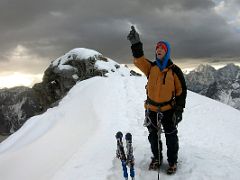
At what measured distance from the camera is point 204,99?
26125mm

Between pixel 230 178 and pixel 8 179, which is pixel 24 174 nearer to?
pixel 8 179

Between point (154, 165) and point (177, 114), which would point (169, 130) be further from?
point (154, 165)

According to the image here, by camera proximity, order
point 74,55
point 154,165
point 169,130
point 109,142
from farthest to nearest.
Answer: point 74,55 → point 109,142 → point 154,165 → point 169,130

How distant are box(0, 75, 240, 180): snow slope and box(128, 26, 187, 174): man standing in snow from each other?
102cm

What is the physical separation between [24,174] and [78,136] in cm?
298

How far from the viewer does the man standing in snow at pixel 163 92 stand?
8422 millimetres

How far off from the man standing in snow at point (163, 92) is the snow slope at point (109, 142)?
3.35 feet

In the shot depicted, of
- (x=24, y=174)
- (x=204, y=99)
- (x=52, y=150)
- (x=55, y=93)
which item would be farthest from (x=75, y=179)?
(x=55, y=93)

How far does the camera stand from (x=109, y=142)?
11.7 metres

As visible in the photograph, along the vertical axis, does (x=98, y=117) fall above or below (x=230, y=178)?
above

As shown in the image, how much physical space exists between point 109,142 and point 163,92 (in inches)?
153

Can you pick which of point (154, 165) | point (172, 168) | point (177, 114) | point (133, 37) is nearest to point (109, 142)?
→ point (154, 165)

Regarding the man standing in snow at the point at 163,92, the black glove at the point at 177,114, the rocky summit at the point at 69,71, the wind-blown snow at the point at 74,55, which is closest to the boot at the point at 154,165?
the man standing in snow at the point at 163,92

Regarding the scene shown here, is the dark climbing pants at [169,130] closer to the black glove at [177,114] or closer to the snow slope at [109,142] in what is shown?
the black glove at [177,114]
